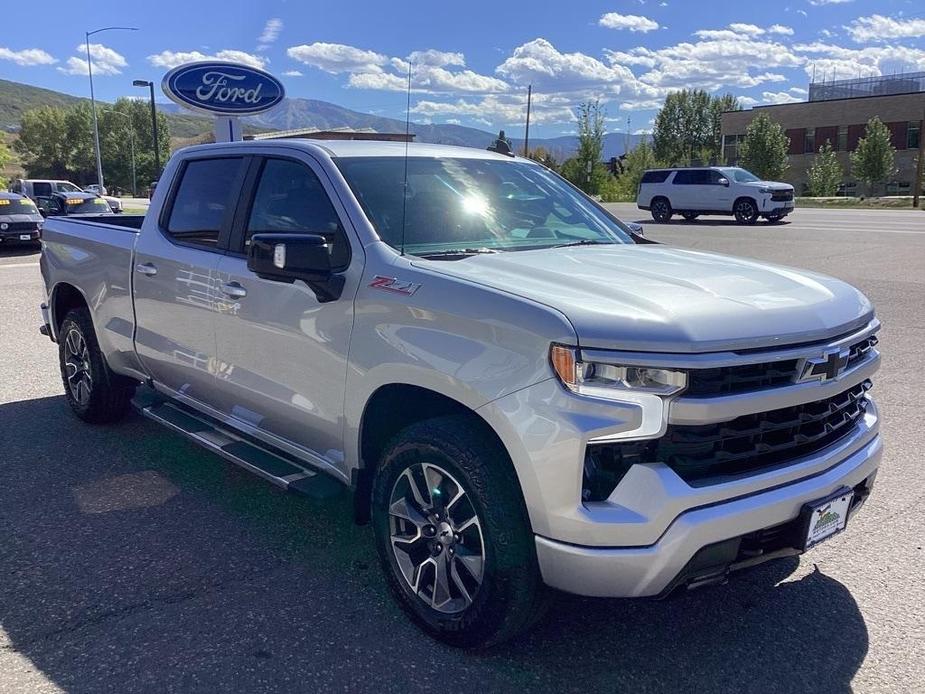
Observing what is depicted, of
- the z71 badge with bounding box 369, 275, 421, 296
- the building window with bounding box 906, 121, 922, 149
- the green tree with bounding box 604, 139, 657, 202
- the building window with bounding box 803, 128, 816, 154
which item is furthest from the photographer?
the building window with bounding box 803, 128, 816, 154

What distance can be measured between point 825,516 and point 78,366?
4922 millimetres

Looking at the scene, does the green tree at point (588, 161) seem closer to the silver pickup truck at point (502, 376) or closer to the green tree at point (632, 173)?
the green tree at point (632, 173)

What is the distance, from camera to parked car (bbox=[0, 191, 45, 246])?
777 inches

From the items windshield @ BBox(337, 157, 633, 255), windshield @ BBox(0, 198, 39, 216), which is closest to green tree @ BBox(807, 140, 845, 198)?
windshield @ BBox(0, 198, 39, 216)

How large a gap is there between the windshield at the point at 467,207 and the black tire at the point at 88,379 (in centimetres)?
271

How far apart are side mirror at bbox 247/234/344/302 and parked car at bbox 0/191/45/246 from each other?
19.3 m

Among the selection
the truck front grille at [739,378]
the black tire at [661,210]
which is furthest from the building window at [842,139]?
the truck front grille at [739,378]

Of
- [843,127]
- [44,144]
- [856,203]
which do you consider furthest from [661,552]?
[44,144]

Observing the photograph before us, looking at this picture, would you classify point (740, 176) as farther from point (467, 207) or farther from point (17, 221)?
point (467, 207)

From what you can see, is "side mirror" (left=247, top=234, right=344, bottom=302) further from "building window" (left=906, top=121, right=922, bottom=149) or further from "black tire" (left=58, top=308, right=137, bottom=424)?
"building window" (left=906, top=121, right=922, bottom=149)

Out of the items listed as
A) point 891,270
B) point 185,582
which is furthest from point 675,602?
point 891,270

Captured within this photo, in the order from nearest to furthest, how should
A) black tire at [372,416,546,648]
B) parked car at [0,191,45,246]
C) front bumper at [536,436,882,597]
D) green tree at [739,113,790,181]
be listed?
front bumper at [536,436,882,597], black tire at [372,416,546,648], parked car at [0,191,45,246], green tree at [739,113,790,181]

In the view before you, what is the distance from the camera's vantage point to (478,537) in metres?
2.84

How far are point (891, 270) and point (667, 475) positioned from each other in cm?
1366
